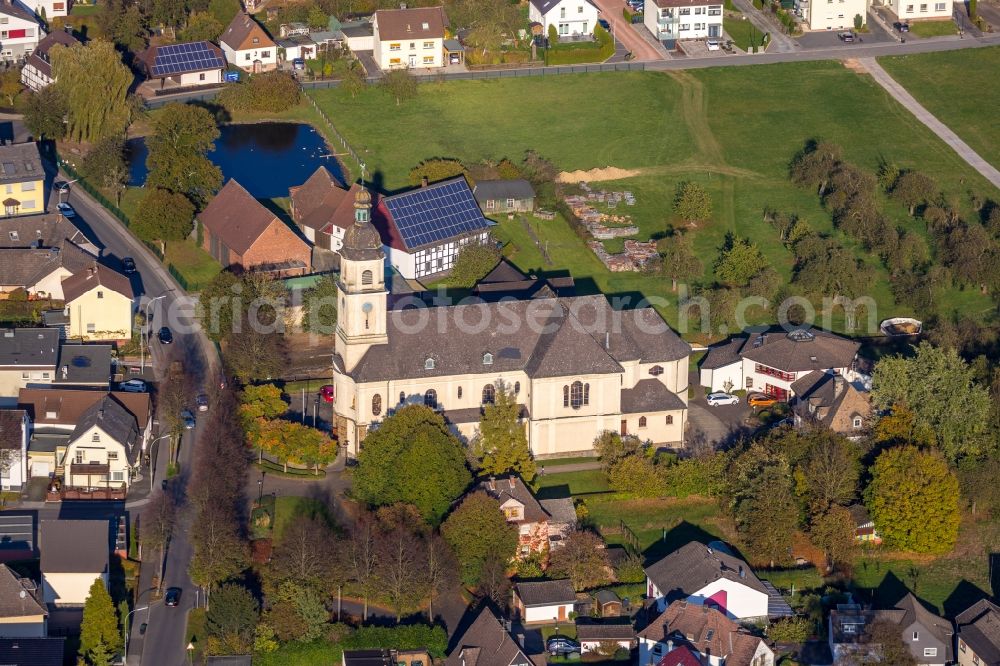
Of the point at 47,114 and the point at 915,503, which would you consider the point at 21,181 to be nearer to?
the point at 47,114

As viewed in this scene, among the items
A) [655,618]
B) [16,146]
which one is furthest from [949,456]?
[16,146]

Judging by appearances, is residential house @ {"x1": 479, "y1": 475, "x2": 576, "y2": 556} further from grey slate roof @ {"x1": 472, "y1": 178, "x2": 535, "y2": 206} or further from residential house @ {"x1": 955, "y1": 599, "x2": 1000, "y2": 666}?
grey slate roof @ {"x1": 472, "y1": 178, "x2": 535, "y2": 206}

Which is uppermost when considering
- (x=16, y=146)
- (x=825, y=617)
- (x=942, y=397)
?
(x=16, y=146)

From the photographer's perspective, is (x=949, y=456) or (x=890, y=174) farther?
(x=890, y=174)

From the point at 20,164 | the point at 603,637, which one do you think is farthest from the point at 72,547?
the point at 20,164

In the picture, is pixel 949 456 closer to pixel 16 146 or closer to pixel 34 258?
pixel 34 258

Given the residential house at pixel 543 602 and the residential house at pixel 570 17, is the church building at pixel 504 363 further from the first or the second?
the residential house at pixel 570 17
